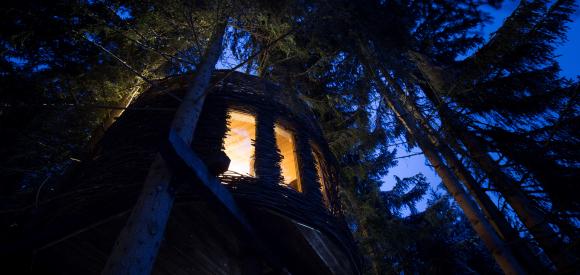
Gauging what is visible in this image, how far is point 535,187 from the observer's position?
543cm

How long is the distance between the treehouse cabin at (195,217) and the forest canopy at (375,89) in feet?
2.23

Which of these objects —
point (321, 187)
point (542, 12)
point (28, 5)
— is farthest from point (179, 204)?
point (28, 5)

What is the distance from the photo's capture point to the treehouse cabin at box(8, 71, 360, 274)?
4645 millimetres

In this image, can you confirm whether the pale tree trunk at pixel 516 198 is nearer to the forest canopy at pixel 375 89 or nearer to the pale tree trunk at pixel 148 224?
the forest canopy at pixel 375 89

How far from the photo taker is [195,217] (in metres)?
4.93

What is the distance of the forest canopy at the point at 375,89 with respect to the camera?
5637 millimetres

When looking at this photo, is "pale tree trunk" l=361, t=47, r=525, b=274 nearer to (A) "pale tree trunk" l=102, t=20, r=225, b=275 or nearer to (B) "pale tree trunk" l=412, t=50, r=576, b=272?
(B) "pale tree trunk" l=412, t=50, r=576, b=272

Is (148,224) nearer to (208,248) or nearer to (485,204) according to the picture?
(208,248)

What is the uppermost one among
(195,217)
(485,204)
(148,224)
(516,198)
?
(485,204)

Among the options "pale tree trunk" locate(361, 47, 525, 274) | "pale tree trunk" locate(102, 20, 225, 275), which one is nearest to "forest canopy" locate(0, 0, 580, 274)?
"pale tree trunk" locate(361, 47, 525, 274)

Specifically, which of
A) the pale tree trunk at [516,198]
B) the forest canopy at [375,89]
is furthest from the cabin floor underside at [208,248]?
the pale tree trunk at [516,198]

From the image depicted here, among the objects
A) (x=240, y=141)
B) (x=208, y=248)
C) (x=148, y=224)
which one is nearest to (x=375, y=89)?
(x=240, y=141)

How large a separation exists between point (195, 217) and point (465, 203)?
178 inches

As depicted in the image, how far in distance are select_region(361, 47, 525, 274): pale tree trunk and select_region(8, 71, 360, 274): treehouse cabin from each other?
206cm
